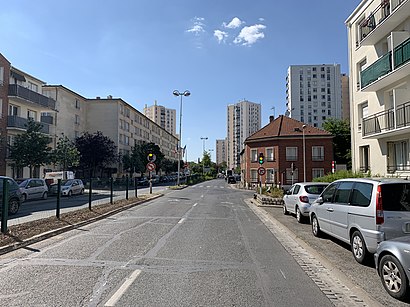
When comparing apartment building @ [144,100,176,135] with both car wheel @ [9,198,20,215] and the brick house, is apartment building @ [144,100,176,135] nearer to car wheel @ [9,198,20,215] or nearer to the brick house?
the brick house

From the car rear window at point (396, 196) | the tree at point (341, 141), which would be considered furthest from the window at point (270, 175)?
the car rear window at point (396, 196)

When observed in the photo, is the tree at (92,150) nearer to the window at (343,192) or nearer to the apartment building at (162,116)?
the window at (343,192)

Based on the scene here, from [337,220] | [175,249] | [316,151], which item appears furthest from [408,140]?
[316,151]

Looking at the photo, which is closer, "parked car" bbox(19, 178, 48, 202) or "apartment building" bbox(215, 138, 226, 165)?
"parked car" bbox(19, 178, 48, 202)

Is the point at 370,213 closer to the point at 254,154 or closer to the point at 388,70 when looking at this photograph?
the point at 388,70

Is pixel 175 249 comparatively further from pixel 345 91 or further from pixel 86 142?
pixel 345 91

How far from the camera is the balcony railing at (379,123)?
1830 cm

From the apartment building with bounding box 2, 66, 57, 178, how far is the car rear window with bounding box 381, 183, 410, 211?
37146mm

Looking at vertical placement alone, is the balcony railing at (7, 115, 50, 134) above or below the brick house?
above

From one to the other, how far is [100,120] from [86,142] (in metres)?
10.1

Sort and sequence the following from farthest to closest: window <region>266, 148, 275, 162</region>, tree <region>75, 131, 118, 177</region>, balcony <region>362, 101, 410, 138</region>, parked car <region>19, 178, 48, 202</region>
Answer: tree <region>75, 131, 118, 177</region> → window <region>266, 148, 275, 162</region> → parked car <region>19, 178, 48, 202</region> → balcony <region>362, 101, 410, 138</region>

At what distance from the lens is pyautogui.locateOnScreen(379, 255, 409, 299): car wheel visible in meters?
4.89

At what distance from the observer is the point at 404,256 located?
4898 mm

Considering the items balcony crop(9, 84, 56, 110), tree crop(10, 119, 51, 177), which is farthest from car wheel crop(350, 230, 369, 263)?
balcony crop(9, 84, 56, 110)
